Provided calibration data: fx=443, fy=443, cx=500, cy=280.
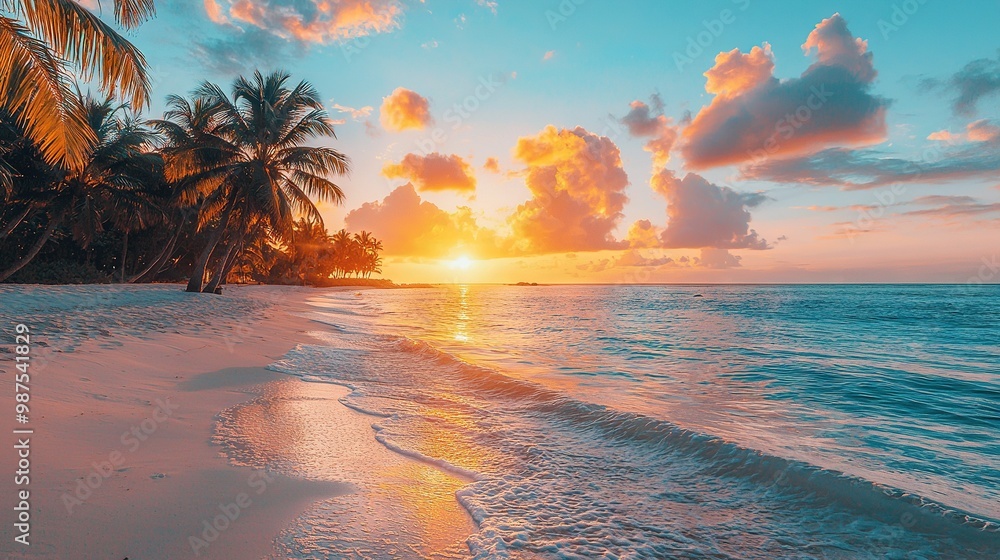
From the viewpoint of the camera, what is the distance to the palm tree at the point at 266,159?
20281 mm

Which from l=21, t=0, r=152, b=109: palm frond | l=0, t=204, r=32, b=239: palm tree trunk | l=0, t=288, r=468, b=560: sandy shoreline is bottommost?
l=0, t=288, r=468, b=560: sandy shoreline

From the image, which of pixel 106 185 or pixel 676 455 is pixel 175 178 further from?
pixel 676 455

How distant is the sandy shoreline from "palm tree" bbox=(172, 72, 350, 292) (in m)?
14.5

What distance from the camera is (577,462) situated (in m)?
5.13

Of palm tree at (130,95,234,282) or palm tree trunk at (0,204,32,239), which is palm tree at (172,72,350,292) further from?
palm tree trunk at (0,204,32,239)

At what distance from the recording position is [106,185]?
22.0 meters

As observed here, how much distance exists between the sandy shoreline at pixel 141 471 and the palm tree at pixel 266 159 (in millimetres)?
14539

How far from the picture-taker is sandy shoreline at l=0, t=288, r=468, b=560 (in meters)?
2.80

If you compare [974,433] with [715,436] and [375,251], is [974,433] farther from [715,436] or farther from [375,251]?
[375,251]

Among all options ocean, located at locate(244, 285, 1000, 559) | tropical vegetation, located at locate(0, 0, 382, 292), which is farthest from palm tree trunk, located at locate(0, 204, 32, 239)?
ocean, located at locate(244, 285, 1000, 559)

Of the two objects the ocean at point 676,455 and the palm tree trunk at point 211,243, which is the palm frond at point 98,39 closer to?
the ocean at point 676,455

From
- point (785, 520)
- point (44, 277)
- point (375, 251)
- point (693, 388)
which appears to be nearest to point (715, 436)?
point (785, 520)

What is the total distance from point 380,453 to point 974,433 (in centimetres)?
923

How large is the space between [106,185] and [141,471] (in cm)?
2542
